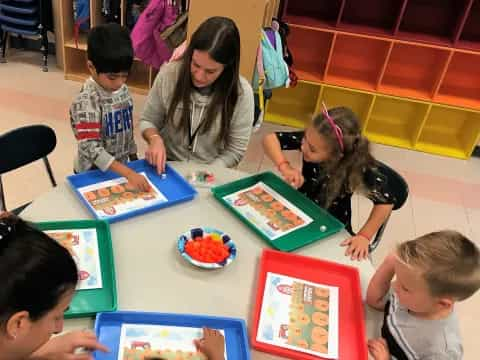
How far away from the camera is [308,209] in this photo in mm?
1446

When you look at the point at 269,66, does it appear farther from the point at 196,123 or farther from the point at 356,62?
the point at 356,62

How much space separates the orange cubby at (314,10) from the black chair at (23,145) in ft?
7.47

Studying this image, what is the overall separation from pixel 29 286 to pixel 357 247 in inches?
35.8

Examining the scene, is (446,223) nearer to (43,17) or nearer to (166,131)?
(166,131)

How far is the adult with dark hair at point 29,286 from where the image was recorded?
73cm

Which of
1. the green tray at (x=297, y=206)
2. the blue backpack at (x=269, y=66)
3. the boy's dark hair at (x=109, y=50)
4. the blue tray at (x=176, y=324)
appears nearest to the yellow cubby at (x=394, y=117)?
the blue backpack at (x=269, y=66)

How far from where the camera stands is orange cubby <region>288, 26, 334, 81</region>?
3.49m

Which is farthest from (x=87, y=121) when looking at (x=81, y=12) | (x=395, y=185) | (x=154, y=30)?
(x=81, y=12)

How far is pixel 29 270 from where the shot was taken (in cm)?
73

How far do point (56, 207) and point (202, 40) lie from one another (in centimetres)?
72

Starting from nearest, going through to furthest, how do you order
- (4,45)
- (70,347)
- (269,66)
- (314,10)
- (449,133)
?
(70,347)
(269,66)
(314,10)
(449,133)
(4,45)

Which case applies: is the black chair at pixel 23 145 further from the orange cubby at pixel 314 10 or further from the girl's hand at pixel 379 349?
the orange cubby at pixel 314 10

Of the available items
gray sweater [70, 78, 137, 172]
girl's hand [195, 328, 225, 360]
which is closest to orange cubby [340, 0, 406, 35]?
gray sweater [70, 78, 137, 172]

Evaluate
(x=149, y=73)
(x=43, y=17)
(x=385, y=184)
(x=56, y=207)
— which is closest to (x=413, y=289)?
(x=385, y=184)
